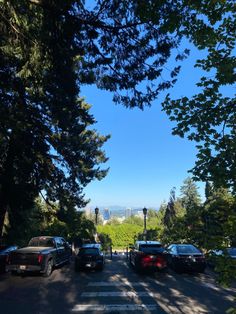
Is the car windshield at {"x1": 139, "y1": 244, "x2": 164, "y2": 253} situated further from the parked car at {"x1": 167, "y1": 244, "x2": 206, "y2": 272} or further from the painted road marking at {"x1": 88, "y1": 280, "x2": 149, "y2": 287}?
the painted road marking at {"x1": 88, "y1": 280, "x2": 149, "y2": 287}

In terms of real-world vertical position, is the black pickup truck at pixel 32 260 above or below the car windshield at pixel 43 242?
Answer: below

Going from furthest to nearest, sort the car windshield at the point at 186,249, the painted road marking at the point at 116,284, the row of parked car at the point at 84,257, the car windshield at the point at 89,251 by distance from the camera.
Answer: the car windshield at the point at 89,251 < the car windshield at the point at 186,249 < the row of parked car at the point at 84,257 < the painted road marking at the point at 116,284

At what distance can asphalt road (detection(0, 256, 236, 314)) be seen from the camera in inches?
401

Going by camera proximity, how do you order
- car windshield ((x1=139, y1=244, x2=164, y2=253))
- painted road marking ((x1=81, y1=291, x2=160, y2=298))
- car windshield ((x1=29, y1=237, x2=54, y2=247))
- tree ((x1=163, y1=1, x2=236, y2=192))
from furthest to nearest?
1. car windshield ((x1=29, y1=237, x2=54, y2=247))
2. car windshield ((x1=139, y1=244, x2=164, y2=253))
3. painted road marking ((x1=81, y1=291, x2=160, y2=298))
4. tree ((x1=163, y1=1, x2=236, y2=192))

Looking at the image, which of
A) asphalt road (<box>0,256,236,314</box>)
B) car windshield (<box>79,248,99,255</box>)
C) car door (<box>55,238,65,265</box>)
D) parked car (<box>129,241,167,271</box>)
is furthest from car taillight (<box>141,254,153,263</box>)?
car door (<box>55,238,65,265</box>)

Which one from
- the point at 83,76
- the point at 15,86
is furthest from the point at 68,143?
the point at 83,76

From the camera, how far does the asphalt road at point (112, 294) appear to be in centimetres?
1020

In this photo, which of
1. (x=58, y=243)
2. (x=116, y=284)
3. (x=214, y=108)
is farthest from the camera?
(x=58, y=243)

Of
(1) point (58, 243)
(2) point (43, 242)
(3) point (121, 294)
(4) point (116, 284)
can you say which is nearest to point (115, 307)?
(3) point (121, 294)

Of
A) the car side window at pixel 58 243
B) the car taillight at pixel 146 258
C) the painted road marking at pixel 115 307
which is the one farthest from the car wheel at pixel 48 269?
the painted road marking at pixel 115 307

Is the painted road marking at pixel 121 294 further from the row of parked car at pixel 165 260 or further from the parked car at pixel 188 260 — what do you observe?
the parked car at pixel 188 260

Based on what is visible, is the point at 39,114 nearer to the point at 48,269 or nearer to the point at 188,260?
the point at 48,269

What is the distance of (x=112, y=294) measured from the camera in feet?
40.7

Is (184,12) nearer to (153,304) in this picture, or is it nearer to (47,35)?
(47,35)
